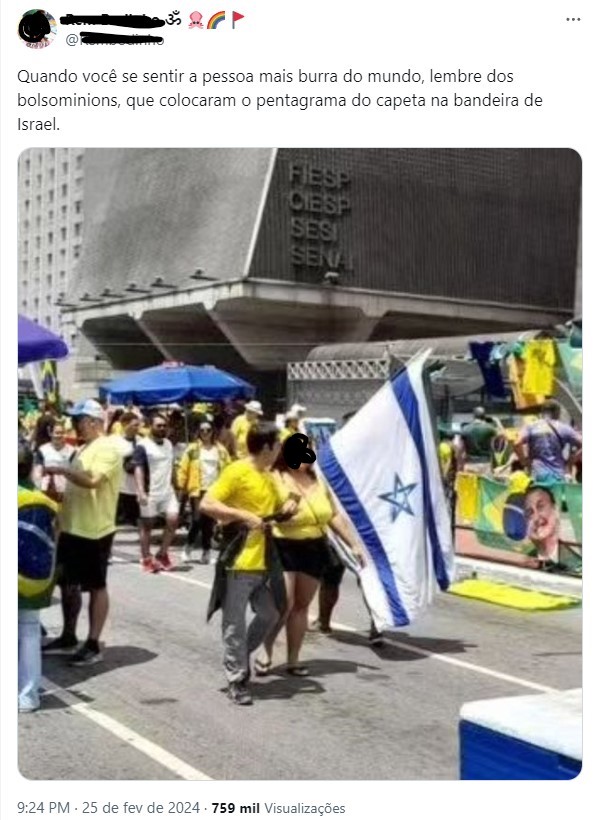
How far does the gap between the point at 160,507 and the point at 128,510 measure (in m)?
0.60

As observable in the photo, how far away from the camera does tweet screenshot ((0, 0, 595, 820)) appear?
2871 mm

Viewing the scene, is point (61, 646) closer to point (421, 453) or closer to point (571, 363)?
point (421, 453)

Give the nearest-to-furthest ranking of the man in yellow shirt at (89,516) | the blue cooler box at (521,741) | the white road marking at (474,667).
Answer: the blue cooler box at (521,741)
the man in yellow shirt at (89,516)
the white road marking at (474,667)

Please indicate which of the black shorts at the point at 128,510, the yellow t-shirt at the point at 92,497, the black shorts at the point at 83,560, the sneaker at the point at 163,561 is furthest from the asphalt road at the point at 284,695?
the black shorts at the point at 128,510

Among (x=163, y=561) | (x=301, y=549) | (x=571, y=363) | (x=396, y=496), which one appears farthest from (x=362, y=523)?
(x=163, y=561)

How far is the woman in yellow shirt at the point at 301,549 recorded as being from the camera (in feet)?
18.2

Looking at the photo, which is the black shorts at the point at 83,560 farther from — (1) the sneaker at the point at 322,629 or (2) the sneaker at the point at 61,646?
(1) the sneaker at the point at 322,629

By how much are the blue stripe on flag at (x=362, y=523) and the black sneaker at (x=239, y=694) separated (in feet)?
3.39

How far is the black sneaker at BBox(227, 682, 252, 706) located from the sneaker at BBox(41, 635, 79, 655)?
3.41 feet

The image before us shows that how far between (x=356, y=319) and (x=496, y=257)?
3554mm

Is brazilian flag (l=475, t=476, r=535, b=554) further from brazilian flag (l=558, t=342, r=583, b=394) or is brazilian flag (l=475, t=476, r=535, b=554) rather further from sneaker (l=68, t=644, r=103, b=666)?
sneaker (l=68, t=644, r=103, b=666)

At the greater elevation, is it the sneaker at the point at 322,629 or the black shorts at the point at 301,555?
the black shorts at the point at 301,555
